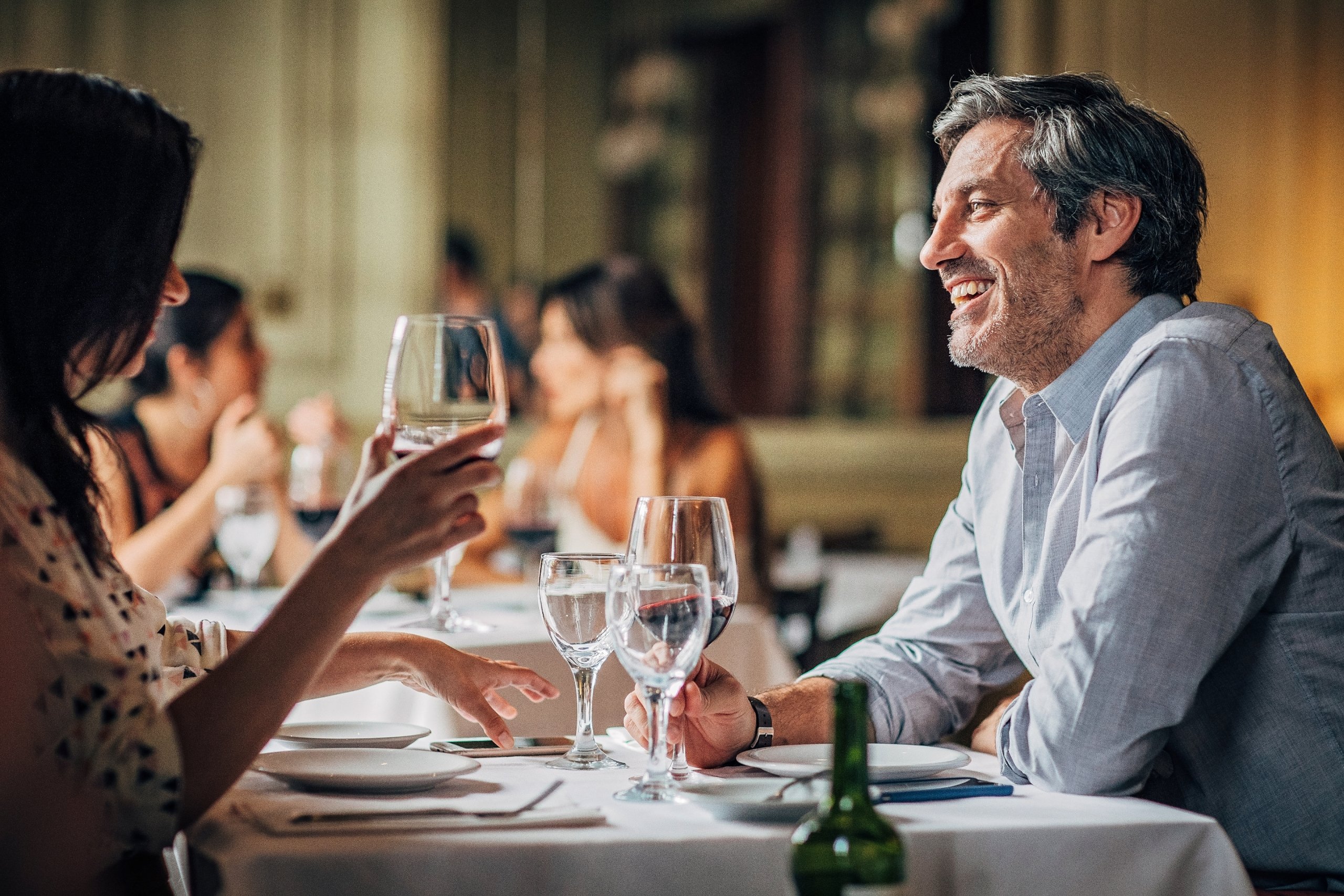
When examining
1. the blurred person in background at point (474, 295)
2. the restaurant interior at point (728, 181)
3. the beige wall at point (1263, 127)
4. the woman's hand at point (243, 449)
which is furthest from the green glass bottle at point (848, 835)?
the blurred person in background at point (474, 295)

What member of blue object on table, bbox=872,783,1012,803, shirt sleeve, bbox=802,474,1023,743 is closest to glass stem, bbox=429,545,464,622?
shirt sleeve, bbox=802,474,1023,743

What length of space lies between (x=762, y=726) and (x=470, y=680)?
11.9 inches

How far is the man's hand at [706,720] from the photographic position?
132 cm

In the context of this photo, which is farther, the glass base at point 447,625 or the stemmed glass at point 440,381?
the glass base at point 447,625

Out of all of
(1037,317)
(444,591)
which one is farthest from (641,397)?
(1037,317)

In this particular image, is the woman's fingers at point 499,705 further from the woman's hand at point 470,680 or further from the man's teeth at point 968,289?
the man's teeth at point 968,289

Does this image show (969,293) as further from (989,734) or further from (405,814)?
(405,814)

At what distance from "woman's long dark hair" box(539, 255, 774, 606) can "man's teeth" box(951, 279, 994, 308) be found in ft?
7.45

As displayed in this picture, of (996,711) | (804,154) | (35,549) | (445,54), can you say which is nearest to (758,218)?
(804,154)

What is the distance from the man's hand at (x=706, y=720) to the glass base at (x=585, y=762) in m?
0.05

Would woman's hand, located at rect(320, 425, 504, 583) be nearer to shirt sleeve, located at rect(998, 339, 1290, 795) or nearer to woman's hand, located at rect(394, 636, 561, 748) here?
woman's hand, located at rect(394, 636, 561, 748)

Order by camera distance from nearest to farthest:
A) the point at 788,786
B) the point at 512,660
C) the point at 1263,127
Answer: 1. the point at 788,786
2. the point at 512,660
3. the point at 1263,127

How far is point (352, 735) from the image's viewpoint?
4.47ft

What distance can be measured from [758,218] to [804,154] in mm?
402
